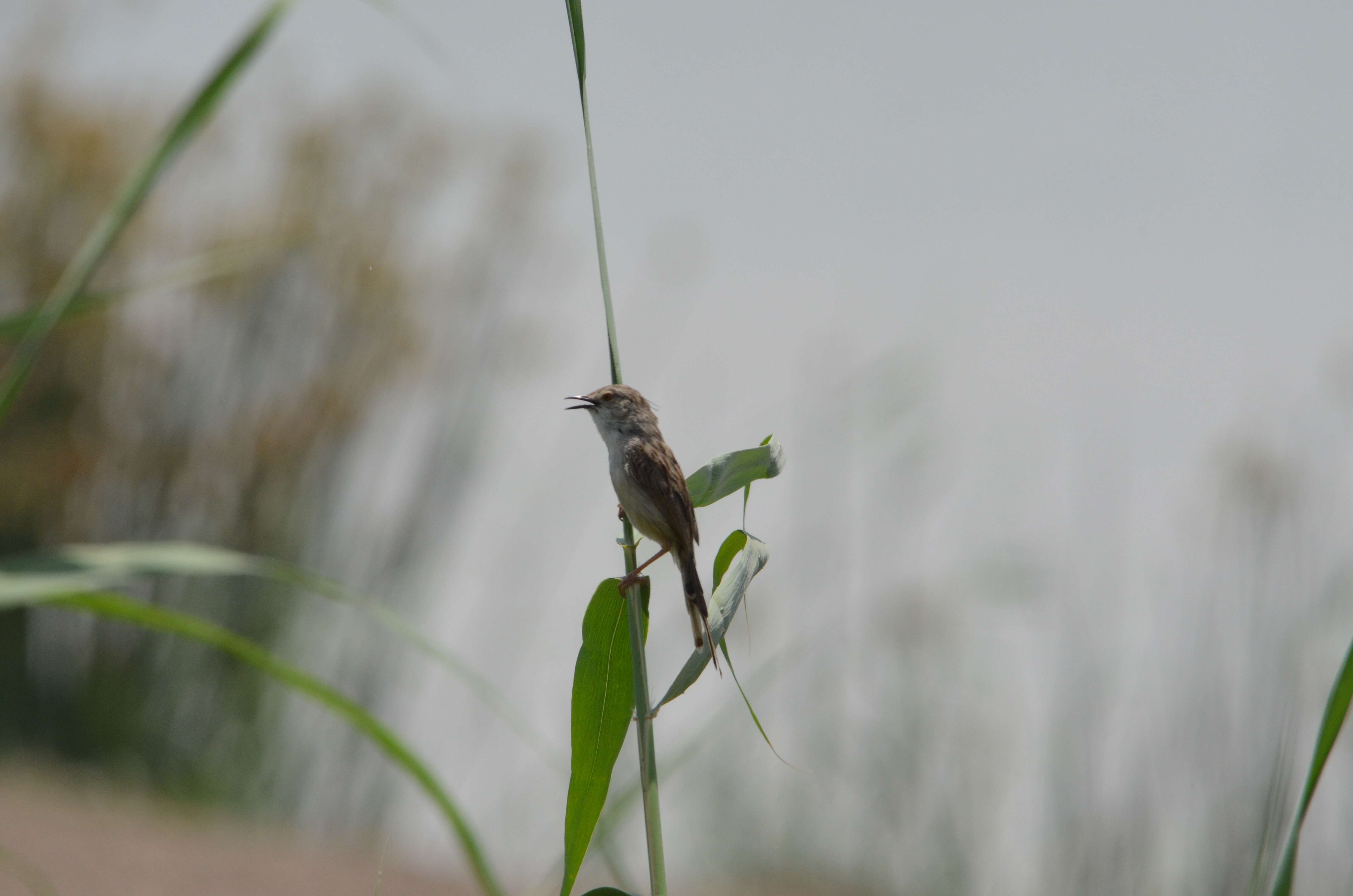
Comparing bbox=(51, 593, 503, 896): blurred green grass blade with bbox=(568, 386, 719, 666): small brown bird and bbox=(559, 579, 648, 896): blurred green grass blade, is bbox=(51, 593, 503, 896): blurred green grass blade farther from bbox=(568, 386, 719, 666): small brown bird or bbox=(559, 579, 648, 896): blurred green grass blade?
bbox=(568, 386, 719, 666): small brown bird

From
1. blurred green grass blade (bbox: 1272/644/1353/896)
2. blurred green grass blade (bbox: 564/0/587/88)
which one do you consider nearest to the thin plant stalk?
blurred green grass blade (bbox: 564/0/587/88)

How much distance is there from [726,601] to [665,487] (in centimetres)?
54

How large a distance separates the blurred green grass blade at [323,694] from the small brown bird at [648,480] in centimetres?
56

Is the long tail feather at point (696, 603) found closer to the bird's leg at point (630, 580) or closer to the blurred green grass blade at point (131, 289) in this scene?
the bird's leg at point (630, 580)

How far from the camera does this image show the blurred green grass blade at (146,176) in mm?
794

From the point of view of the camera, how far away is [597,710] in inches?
35.9

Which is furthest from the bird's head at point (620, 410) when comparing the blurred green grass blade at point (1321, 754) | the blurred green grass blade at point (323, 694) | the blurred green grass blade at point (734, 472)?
the blurred green grass blade at point (1321, 754)

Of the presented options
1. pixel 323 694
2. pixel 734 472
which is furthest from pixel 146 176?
pixel 734 472

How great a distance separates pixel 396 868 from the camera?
3258 mm

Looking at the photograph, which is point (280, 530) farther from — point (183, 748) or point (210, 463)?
point (183, 748)

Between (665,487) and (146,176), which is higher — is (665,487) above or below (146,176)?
below

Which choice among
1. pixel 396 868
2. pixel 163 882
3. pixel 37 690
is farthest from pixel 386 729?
pixel 37 690

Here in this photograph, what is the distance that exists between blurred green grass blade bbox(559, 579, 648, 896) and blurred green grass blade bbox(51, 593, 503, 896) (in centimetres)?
7

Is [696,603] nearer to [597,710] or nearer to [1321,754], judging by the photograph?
[597,710]
